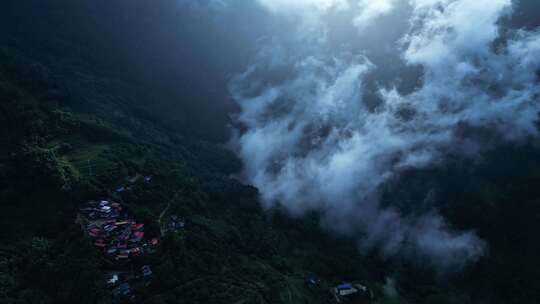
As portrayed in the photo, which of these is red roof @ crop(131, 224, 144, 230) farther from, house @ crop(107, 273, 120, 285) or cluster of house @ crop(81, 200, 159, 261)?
house @ crop(107, 273, 120, 285)

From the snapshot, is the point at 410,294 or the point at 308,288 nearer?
the point at 308,288

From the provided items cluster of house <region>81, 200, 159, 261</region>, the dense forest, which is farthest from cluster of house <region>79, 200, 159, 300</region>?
the dense forest

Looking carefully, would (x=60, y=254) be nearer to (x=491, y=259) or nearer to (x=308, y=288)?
(x=308, y=288)

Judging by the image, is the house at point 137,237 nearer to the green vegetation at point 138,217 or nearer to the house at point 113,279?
the green vegetation at point 138,217

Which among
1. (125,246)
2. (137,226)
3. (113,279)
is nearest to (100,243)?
(125,246)

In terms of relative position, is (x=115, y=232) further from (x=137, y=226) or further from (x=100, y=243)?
(x=137, y=226)

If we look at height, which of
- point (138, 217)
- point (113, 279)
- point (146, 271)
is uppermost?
point (138, 217)

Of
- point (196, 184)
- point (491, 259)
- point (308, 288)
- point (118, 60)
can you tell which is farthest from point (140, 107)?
point (491, 259)

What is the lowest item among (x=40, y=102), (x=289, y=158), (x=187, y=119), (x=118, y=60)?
(x=289, y=158)
